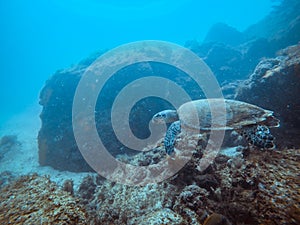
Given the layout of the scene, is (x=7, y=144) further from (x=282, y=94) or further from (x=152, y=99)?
(x=282, y=94)

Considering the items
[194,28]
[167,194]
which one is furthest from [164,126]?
[194,28]

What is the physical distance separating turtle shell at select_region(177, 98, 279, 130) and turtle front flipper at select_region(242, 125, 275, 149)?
0.65 ft

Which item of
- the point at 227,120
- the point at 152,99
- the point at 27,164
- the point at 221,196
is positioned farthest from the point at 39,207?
the point at 27,164

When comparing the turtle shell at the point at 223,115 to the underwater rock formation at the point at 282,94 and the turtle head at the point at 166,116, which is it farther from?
the underwater rock formation at the point at 282,94

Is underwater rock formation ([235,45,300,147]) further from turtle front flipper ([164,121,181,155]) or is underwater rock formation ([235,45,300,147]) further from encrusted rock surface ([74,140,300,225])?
turtle front flipper ([164,121,181,155])

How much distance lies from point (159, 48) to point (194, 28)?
87.3 m

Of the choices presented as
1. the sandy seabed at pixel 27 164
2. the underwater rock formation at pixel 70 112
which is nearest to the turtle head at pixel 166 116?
the underwater rock formation at pixel 70 112

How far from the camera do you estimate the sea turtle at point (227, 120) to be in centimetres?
351

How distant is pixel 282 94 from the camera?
562cm

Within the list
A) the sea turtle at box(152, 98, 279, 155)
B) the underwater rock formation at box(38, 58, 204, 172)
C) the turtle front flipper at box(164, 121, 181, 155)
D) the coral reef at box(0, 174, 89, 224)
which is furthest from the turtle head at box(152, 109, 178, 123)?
the coral reef at box(0, 174, 89, 224)

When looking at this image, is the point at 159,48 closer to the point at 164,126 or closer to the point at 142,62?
the point at 142,62

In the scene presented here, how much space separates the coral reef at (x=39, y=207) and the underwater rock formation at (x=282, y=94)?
16.8 feet

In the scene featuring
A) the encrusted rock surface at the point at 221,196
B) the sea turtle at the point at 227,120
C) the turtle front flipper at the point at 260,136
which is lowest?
the encrusted rock surface at the point at 221,196

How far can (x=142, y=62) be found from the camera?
11.6 meters
